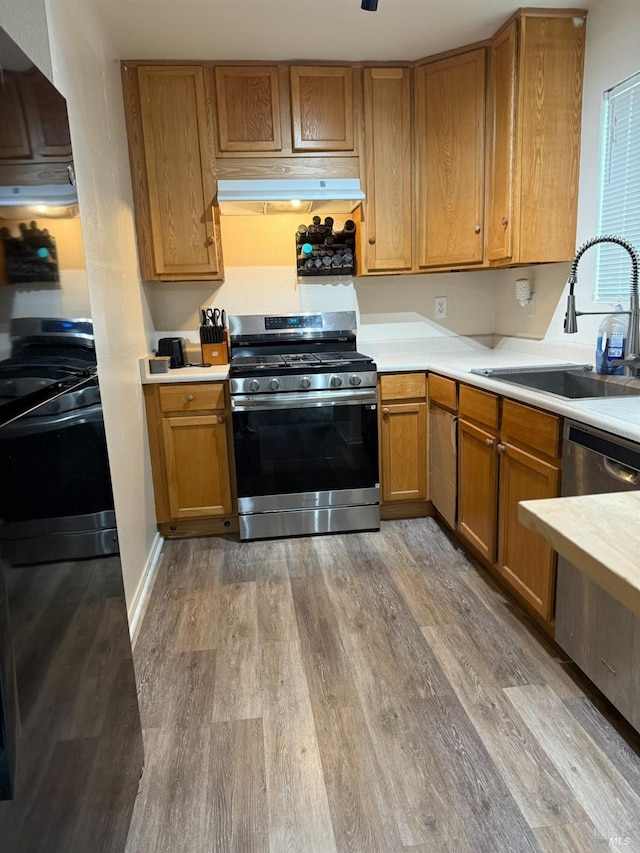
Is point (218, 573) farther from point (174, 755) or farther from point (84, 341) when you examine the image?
point (84, 341)

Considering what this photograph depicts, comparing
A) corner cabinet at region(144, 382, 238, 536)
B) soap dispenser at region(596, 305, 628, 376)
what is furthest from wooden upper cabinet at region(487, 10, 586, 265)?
corner cabinet at region(144, 382, 238, 536)

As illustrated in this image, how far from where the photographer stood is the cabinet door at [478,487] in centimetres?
230

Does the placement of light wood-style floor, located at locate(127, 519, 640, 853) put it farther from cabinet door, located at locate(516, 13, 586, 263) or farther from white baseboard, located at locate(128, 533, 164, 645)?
cabinet door, located at locate(516, 13, 586, 263)

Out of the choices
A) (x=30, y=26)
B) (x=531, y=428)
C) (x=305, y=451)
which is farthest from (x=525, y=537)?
(x=30, y=26)

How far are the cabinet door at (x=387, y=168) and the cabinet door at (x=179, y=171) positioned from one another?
32.5 inches

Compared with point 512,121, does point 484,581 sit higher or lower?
lower

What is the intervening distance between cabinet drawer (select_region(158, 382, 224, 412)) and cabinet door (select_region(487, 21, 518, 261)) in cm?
157

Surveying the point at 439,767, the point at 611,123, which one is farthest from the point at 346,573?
the point at 611,123

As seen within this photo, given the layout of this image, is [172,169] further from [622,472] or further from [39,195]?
[622,472]

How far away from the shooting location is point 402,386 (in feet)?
9.61

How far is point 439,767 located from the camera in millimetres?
1494

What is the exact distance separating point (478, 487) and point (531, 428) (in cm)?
56

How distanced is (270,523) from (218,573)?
0.41 m

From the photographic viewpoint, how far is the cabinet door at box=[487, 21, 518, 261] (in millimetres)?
2509
